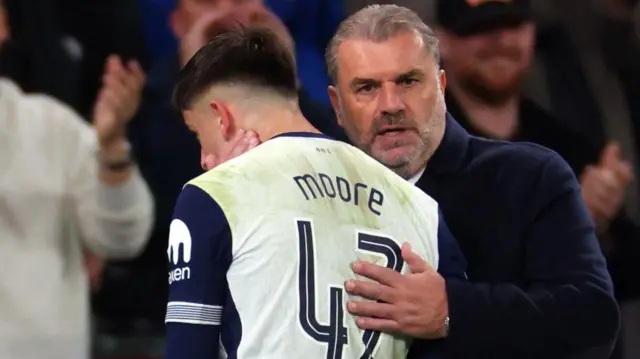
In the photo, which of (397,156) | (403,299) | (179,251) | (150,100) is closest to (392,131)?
(397,156)

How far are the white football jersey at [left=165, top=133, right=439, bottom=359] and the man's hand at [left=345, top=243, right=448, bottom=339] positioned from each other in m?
0.02

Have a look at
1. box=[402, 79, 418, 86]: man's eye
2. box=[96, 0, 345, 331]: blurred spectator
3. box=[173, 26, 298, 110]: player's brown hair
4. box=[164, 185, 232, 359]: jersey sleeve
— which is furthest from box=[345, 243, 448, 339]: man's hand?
box=[96, 0, 345, 331]: blurred spectator

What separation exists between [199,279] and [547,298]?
54 centimetres

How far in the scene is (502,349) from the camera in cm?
143

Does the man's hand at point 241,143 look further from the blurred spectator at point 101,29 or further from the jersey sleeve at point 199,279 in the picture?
the blurred spectator at point 101,29

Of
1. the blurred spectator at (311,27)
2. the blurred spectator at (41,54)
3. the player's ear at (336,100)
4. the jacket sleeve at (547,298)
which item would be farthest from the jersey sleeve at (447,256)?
the blurred spectator at (41,54)

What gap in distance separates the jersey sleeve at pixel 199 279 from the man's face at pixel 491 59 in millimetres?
1272

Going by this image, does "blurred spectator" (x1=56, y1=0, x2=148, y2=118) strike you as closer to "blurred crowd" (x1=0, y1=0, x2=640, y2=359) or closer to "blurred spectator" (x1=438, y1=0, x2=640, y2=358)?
"blurred crowd" (x1=0, y1=0, x2=640, y2=359)

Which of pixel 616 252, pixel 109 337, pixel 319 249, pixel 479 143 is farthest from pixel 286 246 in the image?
pixel 616 252

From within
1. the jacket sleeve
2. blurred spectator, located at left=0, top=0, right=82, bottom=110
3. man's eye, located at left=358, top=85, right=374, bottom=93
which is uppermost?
blurred spectator, located at left=0, top=0, right=82, bottom=110

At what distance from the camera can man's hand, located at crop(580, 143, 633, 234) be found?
237 cm

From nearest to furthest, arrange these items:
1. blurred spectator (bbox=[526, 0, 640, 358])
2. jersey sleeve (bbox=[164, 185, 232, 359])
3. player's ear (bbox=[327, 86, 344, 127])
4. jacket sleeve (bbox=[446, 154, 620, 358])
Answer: jersey sleeve (bbox=[164, 185, 232, 359]), jacket sleeve (bbox=[446, 154, 620, 358]), player's ear (bbox=[327, 86, 344, 127]), blurred spectator (bbox=[526, 0, 640, 358])

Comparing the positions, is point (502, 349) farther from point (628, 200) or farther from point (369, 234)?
point (628, 200)

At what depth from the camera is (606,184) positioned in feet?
7.98
